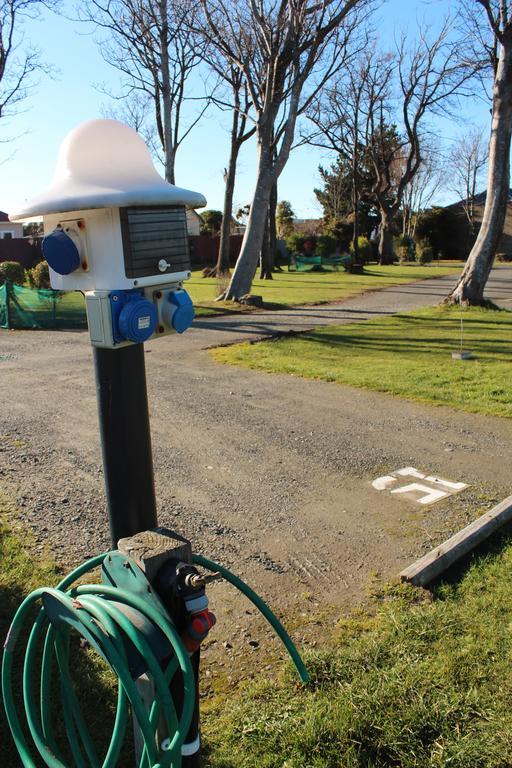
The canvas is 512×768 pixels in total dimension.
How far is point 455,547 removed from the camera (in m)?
3.75

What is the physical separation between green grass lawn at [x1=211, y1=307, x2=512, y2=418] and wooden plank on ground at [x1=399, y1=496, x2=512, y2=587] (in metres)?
3.00

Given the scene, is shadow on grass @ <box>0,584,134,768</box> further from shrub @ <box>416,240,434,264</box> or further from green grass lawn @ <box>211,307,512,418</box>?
shrub @ <box>416,240,434,264</box>

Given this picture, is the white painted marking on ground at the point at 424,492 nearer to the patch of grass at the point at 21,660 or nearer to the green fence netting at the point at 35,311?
the patch of grass at the point at 21,660

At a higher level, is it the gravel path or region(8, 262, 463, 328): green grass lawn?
region(8, 262, 463, 328): green grass lawn

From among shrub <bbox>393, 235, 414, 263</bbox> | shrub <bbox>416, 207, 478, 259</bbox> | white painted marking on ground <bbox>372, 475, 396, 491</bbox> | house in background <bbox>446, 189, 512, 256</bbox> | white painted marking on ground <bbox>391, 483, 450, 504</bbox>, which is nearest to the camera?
white painted marking on ground <bbox>391, 483, 450, 504</bbox>

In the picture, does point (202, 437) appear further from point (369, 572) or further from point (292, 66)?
point (292, 66)

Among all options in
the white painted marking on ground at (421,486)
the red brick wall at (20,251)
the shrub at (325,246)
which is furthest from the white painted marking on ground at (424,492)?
the shrub at (325,246)

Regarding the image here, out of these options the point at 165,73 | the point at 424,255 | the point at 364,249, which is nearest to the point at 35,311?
the point at 165,73

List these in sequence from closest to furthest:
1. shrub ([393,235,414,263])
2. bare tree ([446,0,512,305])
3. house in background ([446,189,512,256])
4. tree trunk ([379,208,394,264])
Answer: bare tree ([446,0,512,305])
tree trunk ([379,208,394,264])
shrub ([393,235,414,263])
house in background ([446,189,512,256])

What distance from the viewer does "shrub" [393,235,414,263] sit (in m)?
48.7

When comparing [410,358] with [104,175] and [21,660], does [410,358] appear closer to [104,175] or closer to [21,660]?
[21,660]

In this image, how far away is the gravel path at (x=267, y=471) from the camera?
3918 mm

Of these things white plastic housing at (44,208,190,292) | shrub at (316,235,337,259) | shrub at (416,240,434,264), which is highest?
shrub at (316,235,337,259)

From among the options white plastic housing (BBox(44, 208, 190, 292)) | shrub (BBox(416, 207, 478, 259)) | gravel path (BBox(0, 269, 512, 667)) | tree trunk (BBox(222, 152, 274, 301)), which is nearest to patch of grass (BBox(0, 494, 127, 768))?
gravel path (BBox(0, 269, 512, 667))
